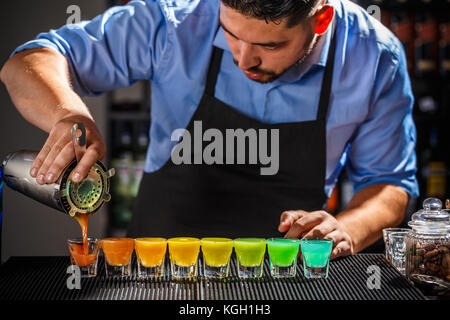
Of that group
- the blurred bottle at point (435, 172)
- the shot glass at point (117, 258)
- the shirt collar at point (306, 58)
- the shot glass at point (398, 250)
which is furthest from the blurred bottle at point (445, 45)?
the shot glass at point (117, 258)

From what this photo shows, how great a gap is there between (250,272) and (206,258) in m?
0.11

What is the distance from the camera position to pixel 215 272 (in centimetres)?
129

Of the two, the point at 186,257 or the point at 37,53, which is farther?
the point at 37,53

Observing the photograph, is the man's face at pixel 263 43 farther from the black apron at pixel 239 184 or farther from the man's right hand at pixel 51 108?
the man's right hand at pixel 51 108

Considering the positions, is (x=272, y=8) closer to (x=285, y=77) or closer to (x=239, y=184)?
(x=285, y=77)

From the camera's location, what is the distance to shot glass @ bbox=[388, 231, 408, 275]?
1.43m

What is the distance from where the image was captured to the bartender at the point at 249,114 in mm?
2008

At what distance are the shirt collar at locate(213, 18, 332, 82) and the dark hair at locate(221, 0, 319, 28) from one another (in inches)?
14.5

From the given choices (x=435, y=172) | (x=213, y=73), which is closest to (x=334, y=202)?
(x=435, y=172)
